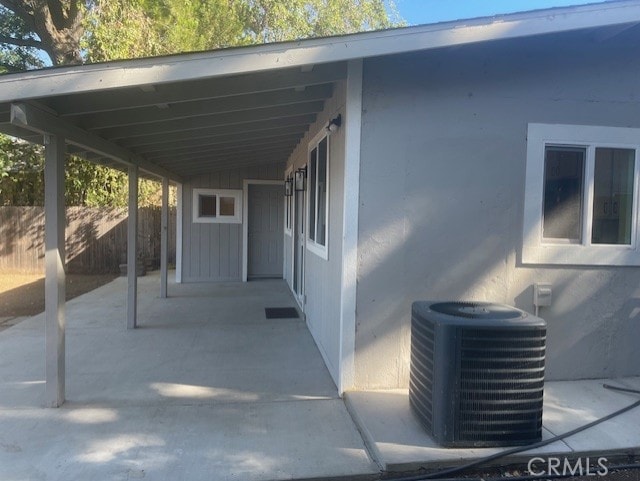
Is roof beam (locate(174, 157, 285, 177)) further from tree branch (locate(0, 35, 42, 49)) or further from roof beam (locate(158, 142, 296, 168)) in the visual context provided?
tree branch (locate(0, 35, 42, 49))

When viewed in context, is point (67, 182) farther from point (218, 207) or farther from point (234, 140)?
point (234, 140)

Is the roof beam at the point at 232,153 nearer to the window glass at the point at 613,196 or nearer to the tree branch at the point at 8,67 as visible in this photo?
the window glass at the point at 613,196

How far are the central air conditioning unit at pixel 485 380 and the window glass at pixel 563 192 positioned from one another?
141 centimetres

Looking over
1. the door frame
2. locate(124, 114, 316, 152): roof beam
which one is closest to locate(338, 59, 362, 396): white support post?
locate(124, 114, 316, 152): roof beam

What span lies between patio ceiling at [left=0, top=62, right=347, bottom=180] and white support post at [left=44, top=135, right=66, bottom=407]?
25cm

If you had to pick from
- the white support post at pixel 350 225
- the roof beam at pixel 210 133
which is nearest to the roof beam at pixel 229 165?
the roof beam at pixel 210 133

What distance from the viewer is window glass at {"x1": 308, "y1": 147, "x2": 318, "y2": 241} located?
577cm

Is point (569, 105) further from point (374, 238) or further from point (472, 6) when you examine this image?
point (472, 6)

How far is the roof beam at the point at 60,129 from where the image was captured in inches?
121

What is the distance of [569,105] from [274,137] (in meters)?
3.88

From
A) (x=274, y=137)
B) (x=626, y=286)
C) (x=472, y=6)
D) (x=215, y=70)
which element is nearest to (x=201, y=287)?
(x=274, y=137)

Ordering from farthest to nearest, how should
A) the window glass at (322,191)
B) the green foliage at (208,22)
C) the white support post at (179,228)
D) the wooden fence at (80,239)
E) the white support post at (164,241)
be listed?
1. the wooden fence at (80,239)
2. the white support post at (179,228)
3. the green foliage at (208,22)
4. the white support post at (164,241)
5. the window glass at (322,191)

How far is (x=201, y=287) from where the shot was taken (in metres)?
9.43

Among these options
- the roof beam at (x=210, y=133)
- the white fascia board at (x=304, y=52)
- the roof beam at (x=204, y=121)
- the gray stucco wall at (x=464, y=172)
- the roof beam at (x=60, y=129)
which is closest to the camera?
the white fascia board at (x=304, y=52)
